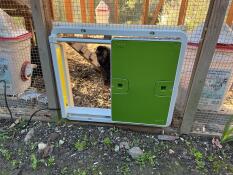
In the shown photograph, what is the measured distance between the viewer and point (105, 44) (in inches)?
65.9

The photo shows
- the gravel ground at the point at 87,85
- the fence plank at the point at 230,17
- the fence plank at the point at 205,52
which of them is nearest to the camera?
the fence plank at the point at 205,52

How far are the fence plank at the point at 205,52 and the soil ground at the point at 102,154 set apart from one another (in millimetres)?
250

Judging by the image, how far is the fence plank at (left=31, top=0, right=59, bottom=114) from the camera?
1.41 metres

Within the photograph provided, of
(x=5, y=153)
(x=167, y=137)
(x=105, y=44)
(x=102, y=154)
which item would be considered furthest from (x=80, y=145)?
(x=105, y=44)

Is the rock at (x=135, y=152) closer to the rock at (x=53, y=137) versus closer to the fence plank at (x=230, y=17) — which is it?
the rock at (x=53, y=137)

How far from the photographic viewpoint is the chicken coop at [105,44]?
1.44 m

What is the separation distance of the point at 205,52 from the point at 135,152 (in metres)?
0.83

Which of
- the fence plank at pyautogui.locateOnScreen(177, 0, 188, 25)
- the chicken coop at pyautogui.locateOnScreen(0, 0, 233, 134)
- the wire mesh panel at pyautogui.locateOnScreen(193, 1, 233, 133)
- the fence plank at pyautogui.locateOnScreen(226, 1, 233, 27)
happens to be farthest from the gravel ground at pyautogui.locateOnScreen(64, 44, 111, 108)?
the fence plank at pyautogui.locateOnScreen(226, 1, 233, 27)

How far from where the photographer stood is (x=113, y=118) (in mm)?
1713

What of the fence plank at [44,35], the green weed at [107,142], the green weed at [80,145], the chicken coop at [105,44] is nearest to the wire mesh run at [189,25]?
the chicken coop at [105,44]

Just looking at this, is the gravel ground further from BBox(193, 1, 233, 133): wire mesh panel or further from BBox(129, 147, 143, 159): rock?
BBox(193, 1, 233, 133): wire mesh panel

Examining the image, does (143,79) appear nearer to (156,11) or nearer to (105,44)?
(105,44)

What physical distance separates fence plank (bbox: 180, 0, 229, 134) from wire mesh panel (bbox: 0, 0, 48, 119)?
1210mm

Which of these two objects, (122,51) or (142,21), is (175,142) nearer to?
(122,51)
